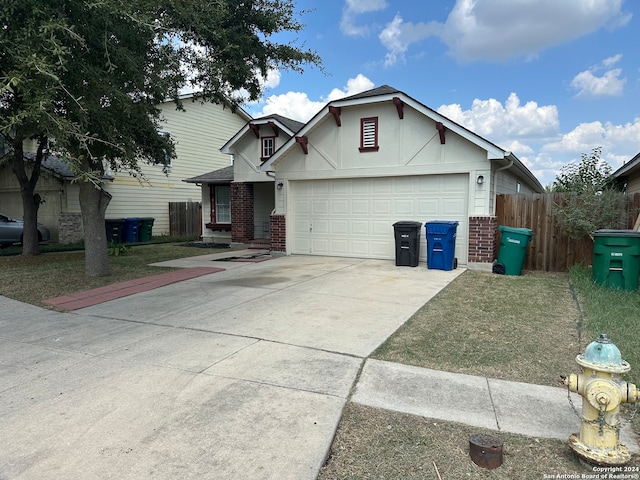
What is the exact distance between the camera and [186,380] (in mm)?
3893

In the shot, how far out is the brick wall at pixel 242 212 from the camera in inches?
643

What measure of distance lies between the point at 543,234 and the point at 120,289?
31.7ft

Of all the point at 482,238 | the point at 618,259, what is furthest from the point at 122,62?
the point at 618,259

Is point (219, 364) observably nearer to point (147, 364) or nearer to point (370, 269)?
point (147, 364)

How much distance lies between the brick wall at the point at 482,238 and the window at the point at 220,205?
1056 cm

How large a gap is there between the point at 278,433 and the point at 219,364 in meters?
1.48

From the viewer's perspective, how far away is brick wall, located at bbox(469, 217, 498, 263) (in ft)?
33.0

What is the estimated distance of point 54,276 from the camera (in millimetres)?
9555

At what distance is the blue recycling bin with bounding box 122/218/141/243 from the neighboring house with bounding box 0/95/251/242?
73.5 inches

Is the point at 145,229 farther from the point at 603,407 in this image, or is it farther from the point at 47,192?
the point at 603,407

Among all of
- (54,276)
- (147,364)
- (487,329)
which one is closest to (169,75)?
(54,276)

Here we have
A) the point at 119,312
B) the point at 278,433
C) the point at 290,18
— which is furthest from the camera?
the point at 290,18

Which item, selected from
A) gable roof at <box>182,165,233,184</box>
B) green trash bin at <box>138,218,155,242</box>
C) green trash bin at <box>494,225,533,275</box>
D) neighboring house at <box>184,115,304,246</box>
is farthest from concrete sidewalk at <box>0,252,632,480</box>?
green trash bin at <box>138,218,155,242</box>

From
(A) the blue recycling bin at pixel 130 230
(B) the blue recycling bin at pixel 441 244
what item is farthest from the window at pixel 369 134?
(A) the blue recycling bin at pixel 130 230
